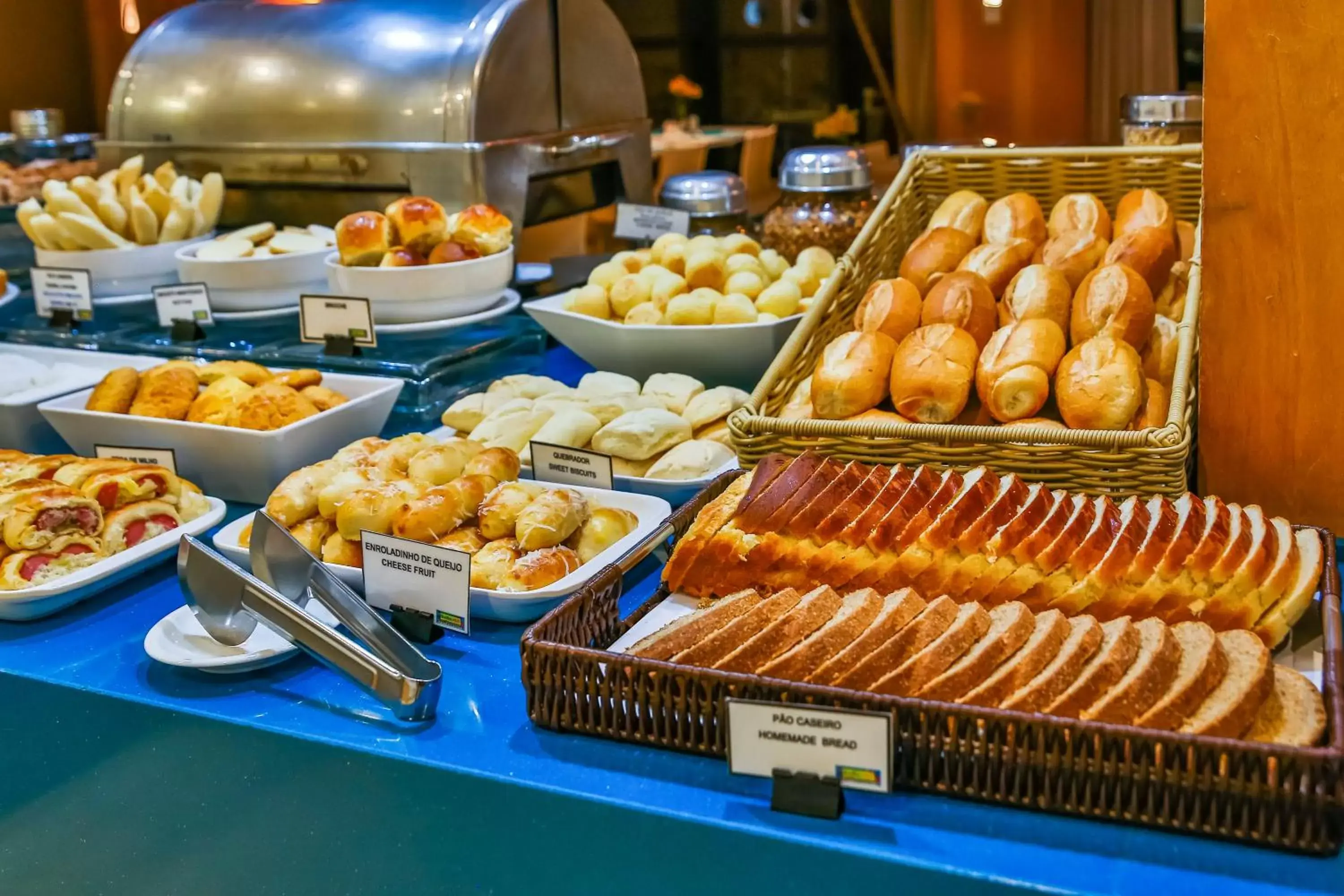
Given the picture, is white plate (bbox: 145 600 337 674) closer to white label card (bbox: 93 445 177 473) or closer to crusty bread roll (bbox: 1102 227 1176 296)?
white label card (bbox: 93 445 177 473)

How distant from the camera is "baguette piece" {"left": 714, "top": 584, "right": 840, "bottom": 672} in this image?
3.74ft

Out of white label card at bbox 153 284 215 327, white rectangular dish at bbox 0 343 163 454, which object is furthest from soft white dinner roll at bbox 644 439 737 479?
white label card at bbox 153 284 215 327

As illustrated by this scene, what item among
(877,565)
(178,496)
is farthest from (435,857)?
(178,496)

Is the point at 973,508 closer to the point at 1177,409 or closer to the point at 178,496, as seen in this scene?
the point at 1177,409

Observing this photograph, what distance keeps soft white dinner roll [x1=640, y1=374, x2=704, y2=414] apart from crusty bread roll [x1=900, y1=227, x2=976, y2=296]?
0.39 meters

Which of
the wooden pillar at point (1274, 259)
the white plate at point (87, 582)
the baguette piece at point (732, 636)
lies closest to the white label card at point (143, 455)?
the white plate at point (87, 582)

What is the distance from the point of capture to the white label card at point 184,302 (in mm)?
2465

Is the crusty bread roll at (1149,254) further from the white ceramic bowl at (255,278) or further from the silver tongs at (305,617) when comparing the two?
the white ceramic bowl at (255,278)

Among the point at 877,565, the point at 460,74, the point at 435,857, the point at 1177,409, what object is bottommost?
the point at 435,857

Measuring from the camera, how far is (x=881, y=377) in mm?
1694

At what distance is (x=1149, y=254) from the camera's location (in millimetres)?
1877

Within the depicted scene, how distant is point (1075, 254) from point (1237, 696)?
1.07 meters

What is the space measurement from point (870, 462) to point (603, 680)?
0.56 m

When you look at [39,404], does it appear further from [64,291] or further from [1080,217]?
[1080,217]
